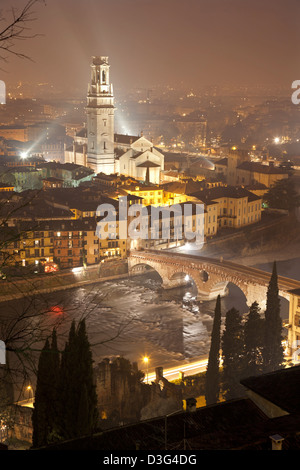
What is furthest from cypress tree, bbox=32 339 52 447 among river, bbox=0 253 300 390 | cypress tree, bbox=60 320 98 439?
river, bbox=0 253 300 390

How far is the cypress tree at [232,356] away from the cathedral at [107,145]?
11678 mm

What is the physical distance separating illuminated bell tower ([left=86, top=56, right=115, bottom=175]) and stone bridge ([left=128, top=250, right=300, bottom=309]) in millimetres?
6791

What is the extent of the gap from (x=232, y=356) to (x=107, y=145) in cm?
1349

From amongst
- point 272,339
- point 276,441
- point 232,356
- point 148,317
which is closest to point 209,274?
point 148,317

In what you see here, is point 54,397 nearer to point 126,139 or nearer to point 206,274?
point 206,274

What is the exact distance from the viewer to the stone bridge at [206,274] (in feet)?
42.1

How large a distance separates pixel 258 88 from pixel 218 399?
74.0m

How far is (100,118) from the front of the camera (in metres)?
21.1

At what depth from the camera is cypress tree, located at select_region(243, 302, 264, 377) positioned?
8727 millimetres

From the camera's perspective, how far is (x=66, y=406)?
5504 mm

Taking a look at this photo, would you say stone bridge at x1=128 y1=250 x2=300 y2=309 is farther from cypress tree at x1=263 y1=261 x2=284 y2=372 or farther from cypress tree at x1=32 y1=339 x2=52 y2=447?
cypress tree at x1=32 y1=339 x2=52 y2=447

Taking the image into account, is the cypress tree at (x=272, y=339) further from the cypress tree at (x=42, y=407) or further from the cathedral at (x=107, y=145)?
the cathedral at (x=107, y=145)

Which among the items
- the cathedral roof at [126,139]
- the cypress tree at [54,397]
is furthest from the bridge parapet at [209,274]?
the cathedral roof at [126,139]
